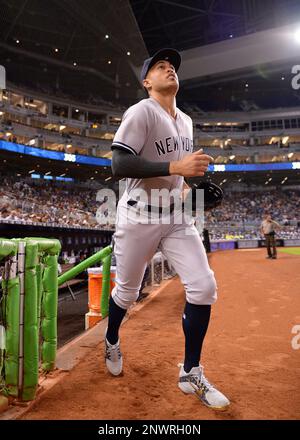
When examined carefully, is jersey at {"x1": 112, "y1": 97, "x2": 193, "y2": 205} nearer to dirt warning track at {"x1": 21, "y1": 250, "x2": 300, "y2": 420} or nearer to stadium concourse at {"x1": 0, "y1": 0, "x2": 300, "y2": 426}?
stadium concourse at {"x1": 0, "y1": 0, "x2": 300, "y2": 426}

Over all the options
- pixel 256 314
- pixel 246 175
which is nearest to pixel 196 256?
pixel 256 314

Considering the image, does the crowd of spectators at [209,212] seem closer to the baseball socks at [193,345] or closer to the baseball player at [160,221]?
the baseball player at [160,221]

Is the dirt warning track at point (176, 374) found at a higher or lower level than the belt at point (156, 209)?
lower

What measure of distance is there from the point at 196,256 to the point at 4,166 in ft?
108

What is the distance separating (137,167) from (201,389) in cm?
150

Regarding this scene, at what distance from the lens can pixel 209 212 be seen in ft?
111

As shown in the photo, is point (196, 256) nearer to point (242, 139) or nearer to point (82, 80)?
point (82, 80)

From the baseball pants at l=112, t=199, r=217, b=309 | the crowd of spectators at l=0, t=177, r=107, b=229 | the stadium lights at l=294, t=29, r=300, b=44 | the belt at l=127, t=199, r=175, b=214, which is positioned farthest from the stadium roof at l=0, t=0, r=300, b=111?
the baseball pants at l=112, t=199, r=217, b=309

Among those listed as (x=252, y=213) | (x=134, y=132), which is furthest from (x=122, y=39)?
(x=134, y=132)

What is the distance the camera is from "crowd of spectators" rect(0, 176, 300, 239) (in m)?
23.9

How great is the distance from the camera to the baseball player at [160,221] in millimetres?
2053

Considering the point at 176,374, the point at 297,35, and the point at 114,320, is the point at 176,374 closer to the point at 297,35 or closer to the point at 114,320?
the point at 114,320

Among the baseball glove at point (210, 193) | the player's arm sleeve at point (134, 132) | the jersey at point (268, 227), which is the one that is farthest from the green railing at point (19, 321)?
the jersey at point (268, 227)

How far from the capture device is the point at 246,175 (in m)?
39.4
